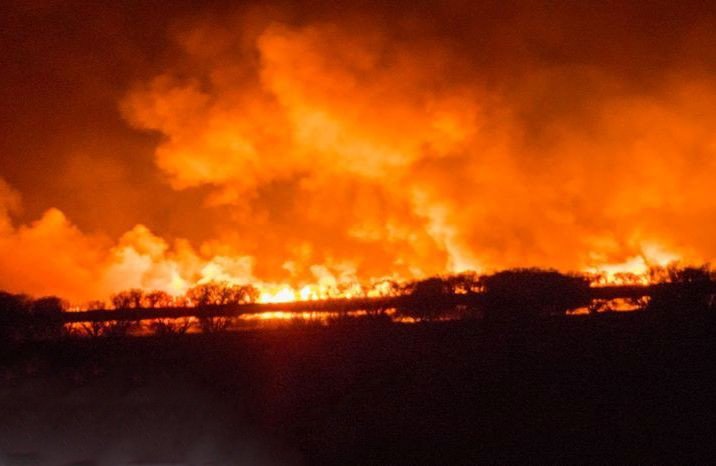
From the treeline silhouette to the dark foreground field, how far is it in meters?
0.23

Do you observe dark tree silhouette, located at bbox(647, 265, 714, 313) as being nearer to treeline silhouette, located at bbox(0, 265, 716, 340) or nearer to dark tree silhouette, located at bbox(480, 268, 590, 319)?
treeline silhouette, located at bbox(0, 265, 716, 340)

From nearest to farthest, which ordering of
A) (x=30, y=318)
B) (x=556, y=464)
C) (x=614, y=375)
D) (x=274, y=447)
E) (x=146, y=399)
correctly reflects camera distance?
(x=556, y=464) < (x=274, y=447) < (x=614, y=375) < (x=146, y=399) < (x=30, y=318)

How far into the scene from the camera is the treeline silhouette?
9250 mm

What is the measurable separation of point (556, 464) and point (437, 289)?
306 cm

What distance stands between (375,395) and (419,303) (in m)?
1.57

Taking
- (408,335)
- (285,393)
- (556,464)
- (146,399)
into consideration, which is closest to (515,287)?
(408,335)

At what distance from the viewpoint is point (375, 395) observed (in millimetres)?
8602

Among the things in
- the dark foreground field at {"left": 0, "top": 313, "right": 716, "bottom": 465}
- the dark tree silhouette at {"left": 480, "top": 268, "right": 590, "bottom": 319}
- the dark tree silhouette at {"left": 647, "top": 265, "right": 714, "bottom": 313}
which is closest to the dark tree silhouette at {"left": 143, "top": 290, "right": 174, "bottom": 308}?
the dark foreground field at {"left": 0, "top": 313, "right": 716, "bottom": 465}

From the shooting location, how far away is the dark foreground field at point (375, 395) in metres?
7.79

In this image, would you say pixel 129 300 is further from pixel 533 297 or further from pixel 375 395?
pixel 533 297

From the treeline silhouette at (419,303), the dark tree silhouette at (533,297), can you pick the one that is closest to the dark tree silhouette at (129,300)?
the treeline silhouette at (419,303)

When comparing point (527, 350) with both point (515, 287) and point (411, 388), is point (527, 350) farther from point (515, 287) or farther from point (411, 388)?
point (411, 388)

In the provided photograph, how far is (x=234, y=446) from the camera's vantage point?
8016mm

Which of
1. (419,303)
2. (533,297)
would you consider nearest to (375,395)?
(419,303)
